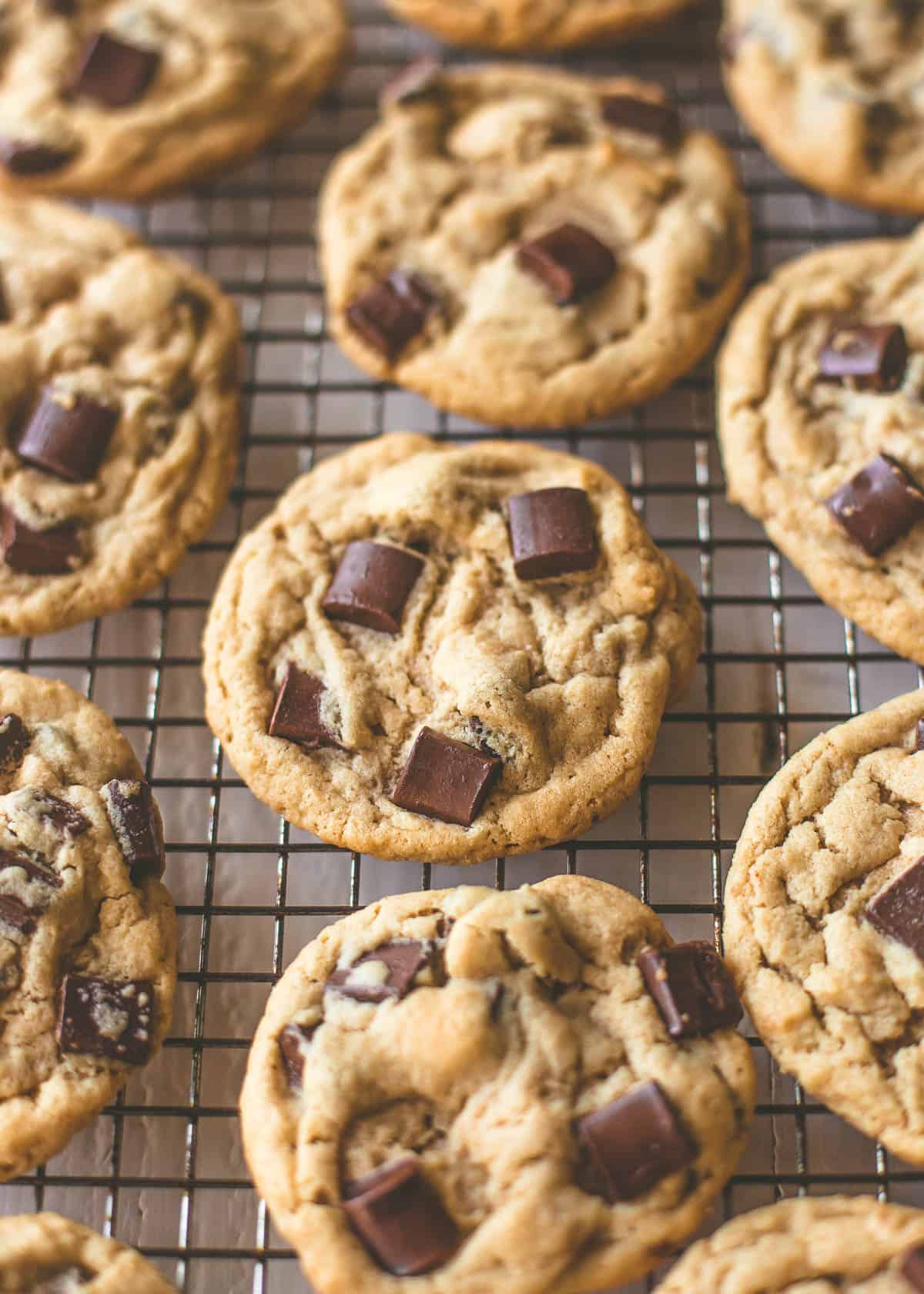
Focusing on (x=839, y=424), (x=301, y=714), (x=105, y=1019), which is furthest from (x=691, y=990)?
(x=839, y=424)

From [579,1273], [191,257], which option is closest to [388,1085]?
[579,1273]

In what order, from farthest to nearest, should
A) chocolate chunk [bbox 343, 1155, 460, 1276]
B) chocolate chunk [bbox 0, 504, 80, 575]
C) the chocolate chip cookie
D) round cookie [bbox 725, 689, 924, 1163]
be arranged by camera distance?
1. the chocolate chip cookie
2. chocolate chunk [bbox 0, 504, 80, 575]
3. round cookie [bbox 725, 689, 924, 1163]
4. chocolate chunk [bbox 343, 1155, 460, 1276]

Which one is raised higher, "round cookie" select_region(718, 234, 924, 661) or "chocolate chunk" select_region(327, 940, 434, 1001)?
"round cookie" select_region(718, 234, 924, 661)

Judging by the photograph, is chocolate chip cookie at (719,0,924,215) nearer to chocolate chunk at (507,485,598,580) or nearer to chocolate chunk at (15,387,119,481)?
chocolate chunk at (507,485,598,580)

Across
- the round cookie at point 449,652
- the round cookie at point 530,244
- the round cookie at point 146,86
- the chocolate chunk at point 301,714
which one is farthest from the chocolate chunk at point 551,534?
the round cookie at point 146,86

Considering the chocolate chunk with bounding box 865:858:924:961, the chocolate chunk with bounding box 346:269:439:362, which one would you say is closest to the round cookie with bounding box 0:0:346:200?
the chocolate chunk with bounding box 346:269:439:362

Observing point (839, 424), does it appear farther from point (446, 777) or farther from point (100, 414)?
point (100, 414)
